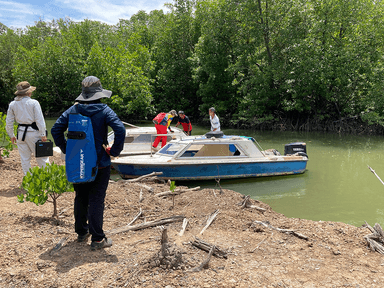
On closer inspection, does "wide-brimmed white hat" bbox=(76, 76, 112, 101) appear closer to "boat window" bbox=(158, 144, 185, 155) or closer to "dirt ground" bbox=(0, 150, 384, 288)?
"dirt ground" bbox=(0, 150, 384, 288)

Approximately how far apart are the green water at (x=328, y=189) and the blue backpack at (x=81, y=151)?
18.5ft

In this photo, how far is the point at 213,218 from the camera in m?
5.05

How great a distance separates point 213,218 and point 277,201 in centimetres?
427

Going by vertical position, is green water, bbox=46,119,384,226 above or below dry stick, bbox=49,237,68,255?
below

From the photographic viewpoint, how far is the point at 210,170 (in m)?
9.70

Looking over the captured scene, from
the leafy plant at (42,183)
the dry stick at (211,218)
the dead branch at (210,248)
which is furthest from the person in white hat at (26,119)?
the dead branch at (210,248)

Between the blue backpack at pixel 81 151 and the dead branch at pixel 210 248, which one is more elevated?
the blue backpack at pixel 81 151

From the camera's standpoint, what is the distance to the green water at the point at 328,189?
779cm

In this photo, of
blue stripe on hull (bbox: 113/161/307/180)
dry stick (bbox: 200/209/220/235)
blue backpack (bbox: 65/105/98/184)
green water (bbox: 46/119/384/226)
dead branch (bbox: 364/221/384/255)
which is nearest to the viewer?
blue backpack (bbox: 65/105/98/184)

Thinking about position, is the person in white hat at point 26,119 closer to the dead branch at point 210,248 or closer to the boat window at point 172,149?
the dead branch at point 210,248

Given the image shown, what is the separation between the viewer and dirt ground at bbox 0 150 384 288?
10.1ft

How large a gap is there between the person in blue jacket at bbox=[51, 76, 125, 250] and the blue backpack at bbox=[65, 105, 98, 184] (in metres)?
0.12

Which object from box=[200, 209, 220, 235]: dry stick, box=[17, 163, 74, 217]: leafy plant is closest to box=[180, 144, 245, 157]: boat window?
box=[200, 209, 220, 235]: dry stick

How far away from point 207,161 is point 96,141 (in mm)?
6349
